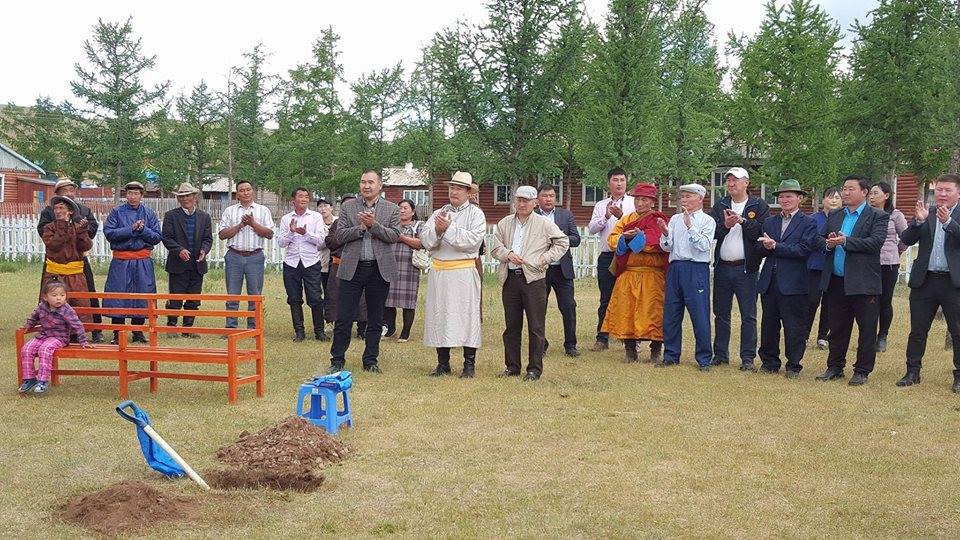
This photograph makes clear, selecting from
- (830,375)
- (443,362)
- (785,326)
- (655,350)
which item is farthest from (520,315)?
(830,375)

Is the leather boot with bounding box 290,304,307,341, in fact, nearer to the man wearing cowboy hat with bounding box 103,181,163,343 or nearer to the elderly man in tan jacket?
the man wearing cowboy hat with bounding box 103,181,163,343

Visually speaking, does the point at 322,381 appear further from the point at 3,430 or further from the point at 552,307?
the point at 552,307

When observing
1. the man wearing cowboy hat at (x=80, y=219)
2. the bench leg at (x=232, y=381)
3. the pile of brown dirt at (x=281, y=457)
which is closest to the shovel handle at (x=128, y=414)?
the pile of brown dirt at (x=281, y=457)

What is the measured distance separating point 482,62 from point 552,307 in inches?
280

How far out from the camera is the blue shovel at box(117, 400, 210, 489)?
206 inches

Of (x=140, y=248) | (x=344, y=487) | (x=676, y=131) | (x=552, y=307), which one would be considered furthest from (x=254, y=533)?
(x=676, y=131)

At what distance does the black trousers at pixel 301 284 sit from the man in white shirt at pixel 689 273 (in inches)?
174

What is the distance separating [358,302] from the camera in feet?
29.3

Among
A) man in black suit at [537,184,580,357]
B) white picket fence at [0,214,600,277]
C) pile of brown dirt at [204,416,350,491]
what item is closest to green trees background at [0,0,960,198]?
white picket fence at [0,214,600,277]

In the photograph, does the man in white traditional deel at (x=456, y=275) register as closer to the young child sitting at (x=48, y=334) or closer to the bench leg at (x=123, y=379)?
the bench leg at (x=123, y=379)

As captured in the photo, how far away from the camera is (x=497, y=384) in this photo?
28.1 ft

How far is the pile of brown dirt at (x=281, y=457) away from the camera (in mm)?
5359

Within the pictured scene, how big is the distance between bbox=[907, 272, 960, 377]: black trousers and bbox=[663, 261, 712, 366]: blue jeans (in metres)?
1.95

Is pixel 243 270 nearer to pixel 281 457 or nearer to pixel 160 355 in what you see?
pixel 160 355
